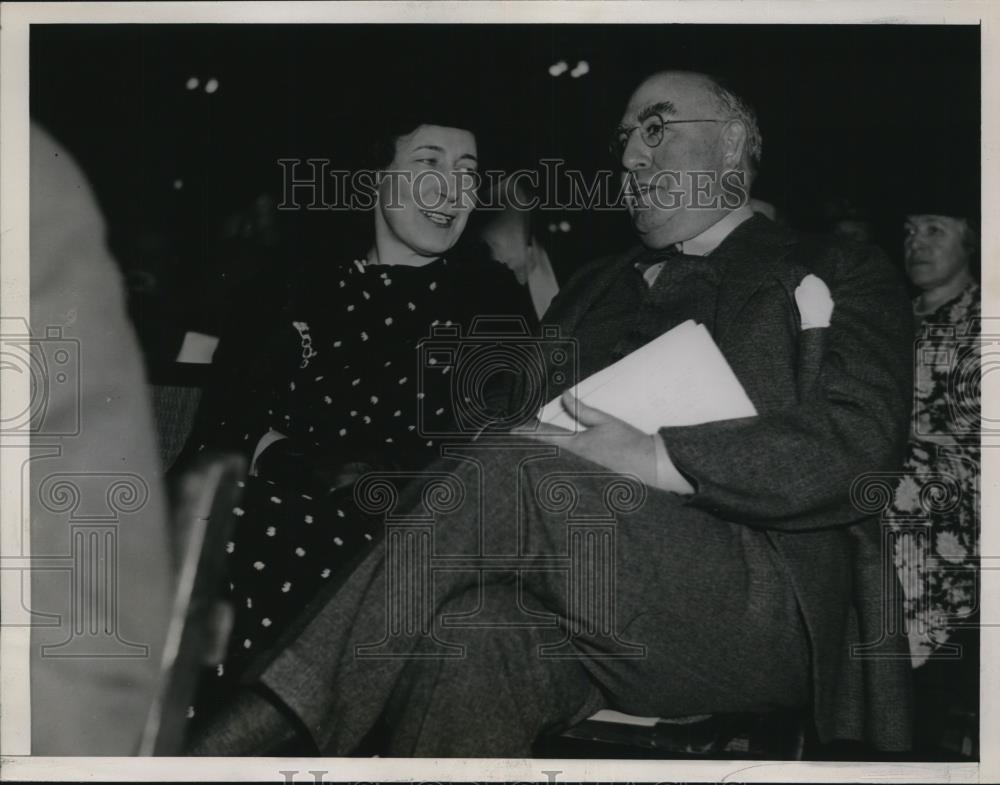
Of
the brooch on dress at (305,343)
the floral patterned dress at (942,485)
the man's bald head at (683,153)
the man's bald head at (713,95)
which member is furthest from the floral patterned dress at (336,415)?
the floral patterned dress at (942,485)

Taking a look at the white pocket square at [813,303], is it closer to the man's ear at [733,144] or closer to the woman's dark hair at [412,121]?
the man's ear at [733,144]

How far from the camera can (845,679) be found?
2.32 m

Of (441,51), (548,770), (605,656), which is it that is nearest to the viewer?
(605,656)

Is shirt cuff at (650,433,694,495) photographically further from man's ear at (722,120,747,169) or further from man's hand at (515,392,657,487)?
man's ear at (722,120,747,169)

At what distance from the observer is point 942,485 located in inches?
96.6

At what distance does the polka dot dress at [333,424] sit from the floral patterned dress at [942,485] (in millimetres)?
1054

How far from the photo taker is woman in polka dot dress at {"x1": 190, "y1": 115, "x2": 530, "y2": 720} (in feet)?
7.56

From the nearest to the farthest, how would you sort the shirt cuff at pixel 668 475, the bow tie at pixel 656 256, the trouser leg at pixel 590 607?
the trouser leg at pixel 590 607 < the shirt cuff at pixel 668 475 < the bow tie at pixel 656 256

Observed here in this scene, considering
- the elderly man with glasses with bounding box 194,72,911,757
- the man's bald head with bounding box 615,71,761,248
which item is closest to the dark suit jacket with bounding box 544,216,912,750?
the elderly man with glasses with bounding box 194,72,911,757

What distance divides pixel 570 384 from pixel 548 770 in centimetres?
84

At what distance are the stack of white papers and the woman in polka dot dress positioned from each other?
28 centimetres

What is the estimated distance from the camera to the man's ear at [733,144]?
2451 mm
